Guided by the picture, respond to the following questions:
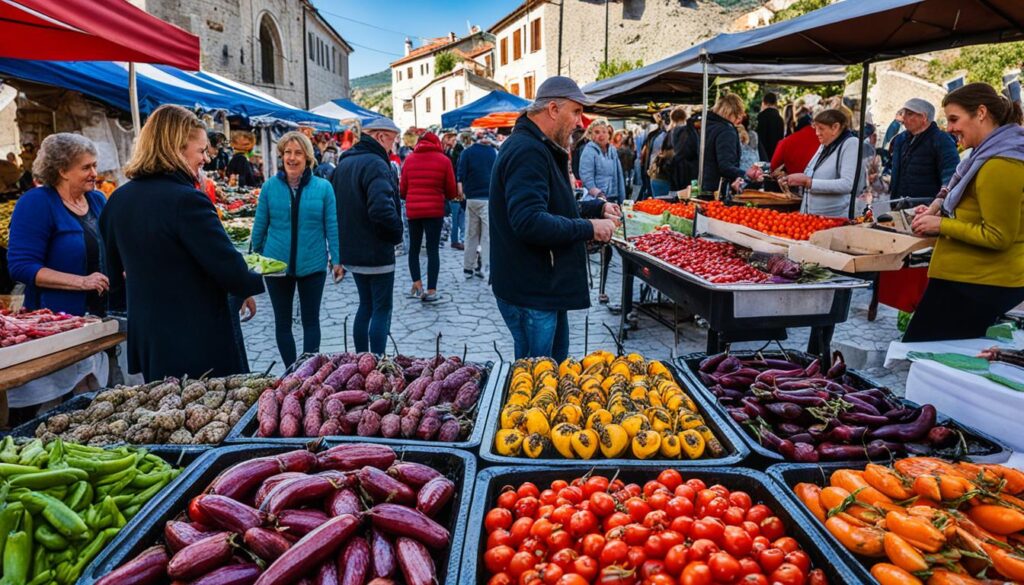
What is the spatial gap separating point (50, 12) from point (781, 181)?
6437 mm

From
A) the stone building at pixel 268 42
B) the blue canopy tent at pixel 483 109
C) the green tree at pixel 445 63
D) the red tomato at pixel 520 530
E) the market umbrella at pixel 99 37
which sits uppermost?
the green tree at pixel 445 63

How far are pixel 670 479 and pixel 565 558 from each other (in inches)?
22.9

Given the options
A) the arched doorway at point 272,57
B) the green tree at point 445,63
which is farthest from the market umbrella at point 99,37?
the green tree at point 445,63

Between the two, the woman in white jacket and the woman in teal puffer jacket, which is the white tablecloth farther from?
the woman in teal puffer jacket

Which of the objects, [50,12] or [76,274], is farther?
[76,274]

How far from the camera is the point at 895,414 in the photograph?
8.10ft

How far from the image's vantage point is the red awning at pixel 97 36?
3398 millimetres

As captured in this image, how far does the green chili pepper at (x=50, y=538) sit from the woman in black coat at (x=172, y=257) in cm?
126

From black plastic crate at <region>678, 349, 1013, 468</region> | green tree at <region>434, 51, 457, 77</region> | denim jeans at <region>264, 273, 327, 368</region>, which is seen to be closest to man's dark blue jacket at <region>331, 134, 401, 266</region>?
denim jeans at <region>264, 273, 327, 368</region>

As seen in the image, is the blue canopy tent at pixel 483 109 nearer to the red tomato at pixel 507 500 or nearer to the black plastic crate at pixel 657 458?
the black plastic crate at pixel 657 458

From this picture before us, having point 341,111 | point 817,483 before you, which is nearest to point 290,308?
point 817,483

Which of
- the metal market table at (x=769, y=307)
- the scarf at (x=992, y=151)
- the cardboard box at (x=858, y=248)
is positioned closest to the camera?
the scarf at (x=992, y=151)

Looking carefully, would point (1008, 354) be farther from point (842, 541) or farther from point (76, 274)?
point (76, 274)

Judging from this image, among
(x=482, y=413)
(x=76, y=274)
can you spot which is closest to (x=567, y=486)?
(x=482, y=413)
